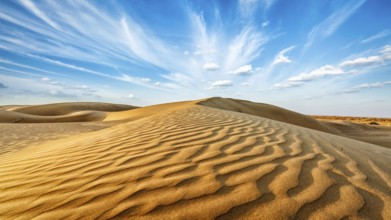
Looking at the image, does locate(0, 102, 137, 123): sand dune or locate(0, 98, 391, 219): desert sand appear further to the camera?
locate(0, 102, 137, 123): sand dune

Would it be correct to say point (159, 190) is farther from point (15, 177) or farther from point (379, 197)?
point (15, 177)

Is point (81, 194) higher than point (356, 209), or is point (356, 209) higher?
point (356, 209)

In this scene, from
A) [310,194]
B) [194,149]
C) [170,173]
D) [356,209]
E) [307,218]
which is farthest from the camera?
[194,149]

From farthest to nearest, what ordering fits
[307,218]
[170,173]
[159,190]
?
[170,173] < [159,190] < [307,218]

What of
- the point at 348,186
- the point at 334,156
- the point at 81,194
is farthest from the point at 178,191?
the point at 334,156

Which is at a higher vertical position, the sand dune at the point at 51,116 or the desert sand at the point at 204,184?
the desert sand at the point at 204,184

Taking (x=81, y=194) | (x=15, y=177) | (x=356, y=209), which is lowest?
(x=15, y=177)

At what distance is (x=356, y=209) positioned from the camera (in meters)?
1.39

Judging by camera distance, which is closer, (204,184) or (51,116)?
(204,184)

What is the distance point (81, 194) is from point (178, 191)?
76 cm

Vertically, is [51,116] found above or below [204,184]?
below

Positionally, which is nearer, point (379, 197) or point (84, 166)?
point (379, 197)

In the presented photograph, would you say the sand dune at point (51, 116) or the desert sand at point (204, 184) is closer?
the desert sand at point (204, 184)

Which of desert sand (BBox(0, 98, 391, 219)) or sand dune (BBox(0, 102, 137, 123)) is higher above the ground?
A: desert sand (BBox(0, 98, 391, 219))
